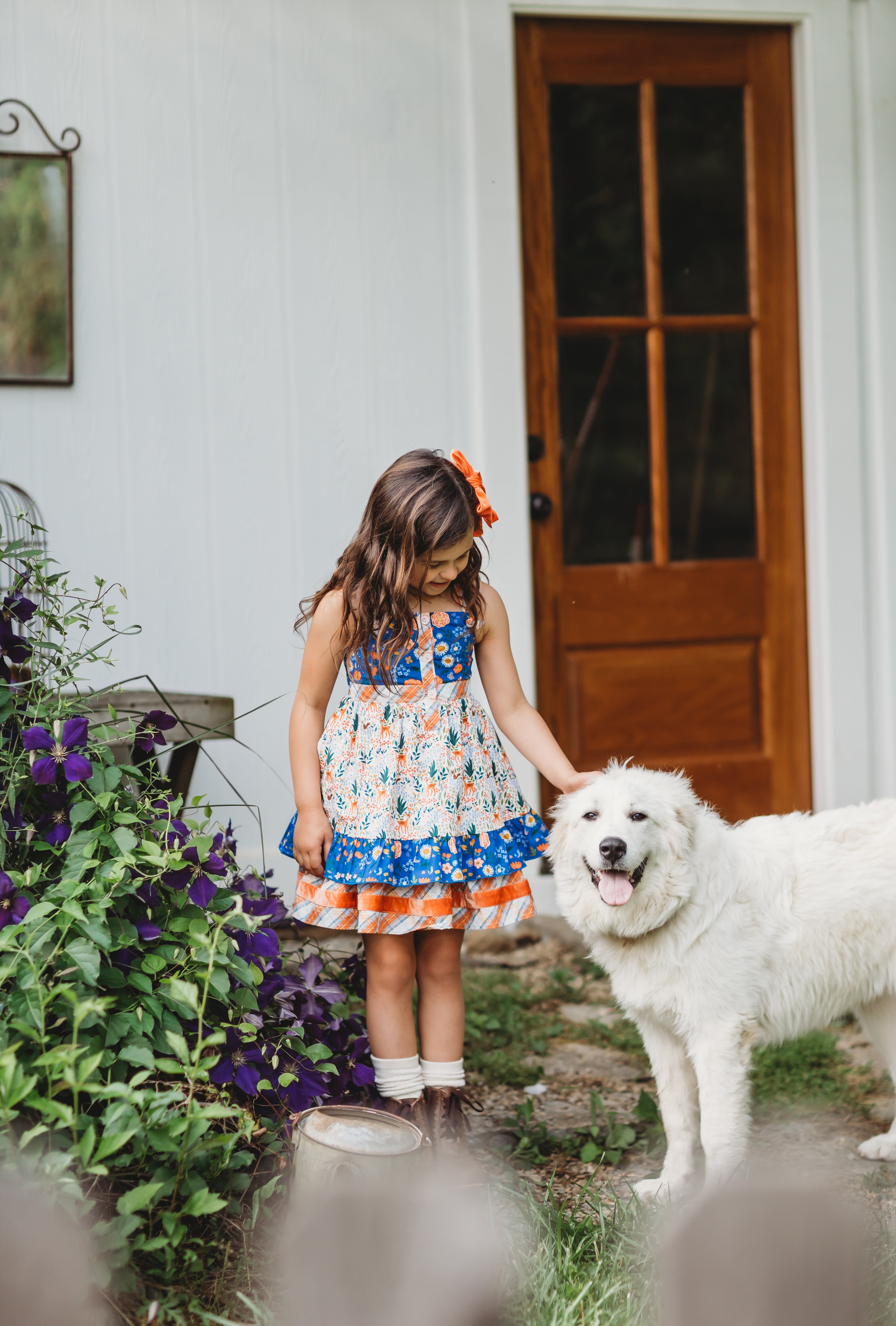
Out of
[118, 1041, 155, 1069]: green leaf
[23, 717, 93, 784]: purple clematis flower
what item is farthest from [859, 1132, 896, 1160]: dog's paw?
[23, 717, 93, 784]: purple clematis flower

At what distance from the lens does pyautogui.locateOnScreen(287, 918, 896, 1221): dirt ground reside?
7.55 feet

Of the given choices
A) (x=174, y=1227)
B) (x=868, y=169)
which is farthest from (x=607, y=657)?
(x=174, y=1227)

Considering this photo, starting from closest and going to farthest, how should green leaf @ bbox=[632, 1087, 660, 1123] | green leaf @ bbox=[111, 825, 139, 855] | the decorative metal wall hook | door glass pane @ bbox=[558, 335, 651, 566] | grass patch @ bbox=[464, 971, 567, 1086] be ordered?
green leaf @ bbox=[111, 825, 139, 855] → green leaf @ bbox=[632, 1087, 660, 1123] → grass patch @ bbox=[464, 971, 567, 1086] → the decorative metal wall hook → door glass pane @ bbox=[558, 335, 651, 566]

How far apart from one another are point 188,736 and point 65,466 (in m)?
1.10

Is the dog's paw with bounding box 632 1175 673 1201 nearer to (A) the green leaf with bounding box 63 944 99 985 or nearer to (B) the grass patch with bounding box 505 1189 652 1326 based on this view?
(B) the grass patch with bounding box 505 1189 652 1326

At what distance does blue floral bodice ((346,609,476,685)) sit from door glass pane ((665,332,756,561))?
6.35 ft

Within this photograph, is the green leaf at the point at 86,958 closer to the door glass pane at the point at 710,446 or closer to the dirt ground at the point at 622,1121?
the dirt ground at the point at 622,1121

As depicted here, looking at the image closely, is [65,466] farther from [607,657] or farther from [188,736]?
[607,657]

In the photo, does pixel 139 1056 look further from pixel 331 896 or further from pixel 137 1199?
pixel 331 896

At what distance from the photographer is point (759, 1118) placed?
2668mm

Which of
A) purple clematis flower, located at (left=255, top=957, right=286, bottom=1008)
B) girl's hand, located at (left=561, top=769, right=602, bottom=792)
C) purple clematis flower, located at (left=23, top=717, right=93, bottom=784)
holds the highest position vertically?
purple clematis flower, located at (left=23, top=717, right=93, bottom=784)

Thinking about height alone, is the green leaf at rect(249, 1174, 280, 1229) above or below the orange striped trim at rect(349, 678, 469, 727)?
below

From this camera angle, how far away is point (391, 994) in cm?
228

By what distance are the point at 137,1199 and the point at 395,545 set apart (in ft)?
3.89
